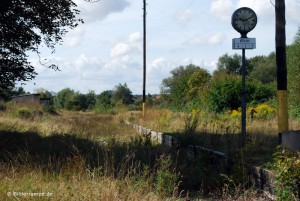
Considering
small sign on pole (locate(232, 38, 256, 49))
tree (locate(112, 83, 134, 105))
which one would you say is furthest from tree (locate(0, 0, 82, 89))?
tree (locate(112, 83, 134, 105))

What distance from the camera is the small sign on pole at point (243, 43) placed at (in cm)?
1110

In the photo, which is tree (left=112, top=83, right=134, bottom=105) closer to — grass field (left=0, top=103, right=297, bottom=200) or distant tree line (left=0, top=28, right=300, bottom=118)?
distant tree line (left=0, top=28, right=300, bottom=118)

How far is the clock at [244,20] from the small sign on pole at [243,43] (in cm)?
24

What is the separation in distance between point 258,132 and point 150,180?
6365 mm

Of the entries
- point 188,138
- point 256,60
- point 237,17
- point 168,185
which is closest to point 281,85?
point 237,17

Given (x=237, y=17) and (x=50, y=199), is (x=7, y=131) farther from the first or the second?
(x=50, y=199)

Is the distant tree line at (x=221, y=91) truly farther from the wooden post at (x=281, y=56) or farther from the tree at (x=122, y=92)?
the tree at (x=122, y=92)

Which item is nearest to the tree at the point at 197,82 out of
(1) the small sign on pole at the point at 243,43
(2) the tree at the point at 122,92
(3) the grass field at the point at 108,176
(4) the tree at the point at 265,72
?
(4) the tree at the point at 265,72

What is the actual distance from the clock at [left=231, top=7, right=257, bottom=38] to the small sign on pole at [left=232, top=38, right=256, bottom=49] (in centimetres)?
24

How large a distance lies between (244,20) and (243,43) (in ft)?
2.19

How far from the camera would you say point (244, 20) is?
37.2 ft

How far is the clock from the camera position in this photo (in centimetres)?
1129

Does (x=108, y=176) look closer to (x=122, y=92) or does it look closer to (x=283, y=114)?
(x=283, y=114)

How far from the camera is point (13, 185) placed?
6.20 metres
